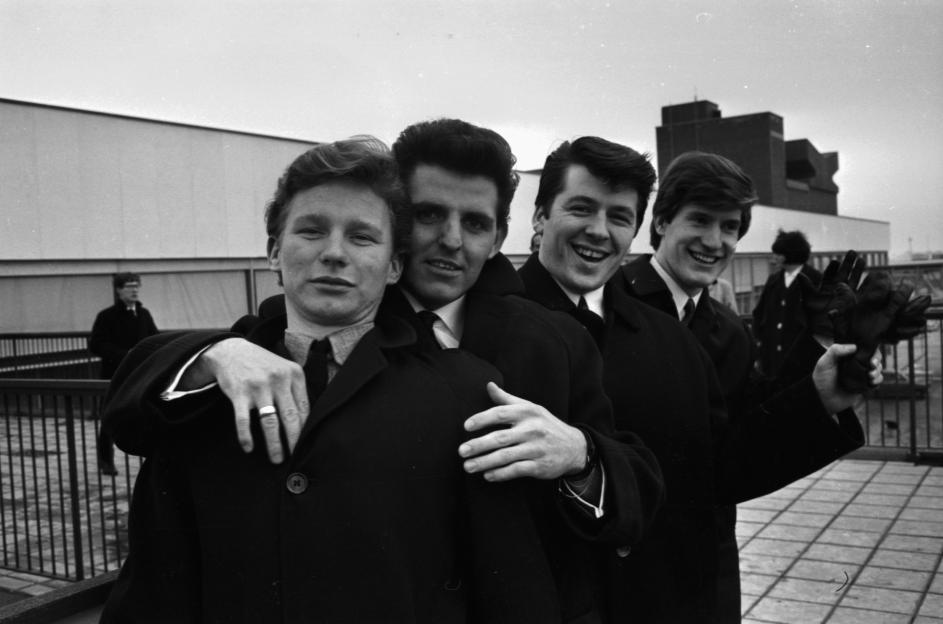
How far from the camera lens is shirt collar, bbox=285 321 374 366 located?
1654mm

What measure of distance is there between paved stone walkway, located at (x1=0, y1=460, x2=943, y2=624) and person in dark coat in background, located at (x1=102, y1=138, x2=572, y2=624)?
180 cm

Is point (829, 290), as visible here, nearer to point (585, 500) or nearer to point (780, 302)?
point (585, 500)

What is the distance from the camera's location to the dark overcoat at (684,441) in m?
2.26

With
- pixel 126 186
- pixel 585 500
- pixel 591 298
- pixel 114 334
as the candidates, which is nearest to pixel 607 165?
pixel 591 298

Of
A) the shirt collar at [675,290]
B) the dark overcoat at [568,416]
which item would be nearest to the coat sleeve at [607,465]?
the dark overcoat at [568,416]

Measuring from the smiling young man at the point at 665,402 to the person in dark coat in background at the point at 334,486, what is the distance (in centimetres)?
71

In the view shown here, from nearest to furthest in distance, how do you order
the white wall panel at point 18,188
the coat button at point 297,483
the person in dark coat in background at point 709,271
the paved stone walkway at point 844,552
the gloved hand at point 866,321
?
the coat button at point 297,483 < the gloved hand at point 866,321 < the person in dark coat in background at point 709,271 < the paved stone walkway at point 844,552 < the white wall panel at point 18,188

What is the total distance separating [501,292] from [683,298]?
0.99 m

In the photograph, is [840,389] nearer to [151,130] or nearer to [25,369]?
[25,369]

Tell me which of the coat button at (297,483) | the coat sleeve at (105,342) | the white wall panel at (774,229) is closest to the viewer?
the coat button at (297,483)

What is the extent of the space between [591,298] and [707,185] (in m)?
0.65

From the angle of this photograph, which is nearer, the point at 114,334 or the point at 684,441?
the point at 684,441

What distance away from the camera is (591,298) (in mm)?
2418

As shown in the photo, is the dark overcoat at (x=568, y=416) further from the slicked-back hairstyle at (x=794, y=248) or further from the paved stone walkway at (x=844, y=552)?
the slicked-back hairstyle at (x=794, y=248)
